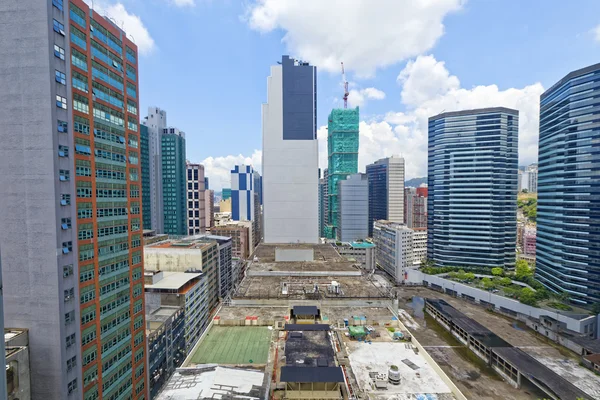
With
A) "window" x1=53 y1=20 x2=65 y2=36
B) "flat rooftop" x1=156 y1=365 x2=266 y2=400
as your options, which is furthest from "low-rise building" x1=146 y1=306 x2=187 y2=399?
"window" x1=53 y1=20 x2=65 y2=36

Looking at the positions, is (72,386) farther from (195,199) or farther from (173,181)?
(195,199)

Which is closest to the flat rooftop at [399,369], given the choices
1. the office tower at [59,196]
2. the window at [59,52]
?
the office tower at [59,196]

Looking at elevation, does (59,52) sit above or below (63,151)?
above

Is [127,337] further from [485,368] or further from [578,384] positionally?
[578,384]

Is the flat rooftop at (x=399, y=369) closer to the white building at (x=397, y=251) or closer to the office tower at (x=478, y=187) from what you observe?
the white building at (x=397, y=251)

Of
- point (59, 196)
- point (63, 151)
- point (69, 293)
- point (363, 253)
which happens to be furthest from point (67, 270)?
point (363, 253)

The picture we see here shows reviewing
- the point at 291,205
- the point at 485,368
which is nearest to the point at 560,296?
the point at 485,368

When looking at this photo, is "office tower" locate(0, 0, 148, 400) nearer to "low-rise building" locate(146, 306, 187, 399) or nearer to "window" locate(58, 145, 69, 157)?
"window" locate(58, 145, 69, 157)
